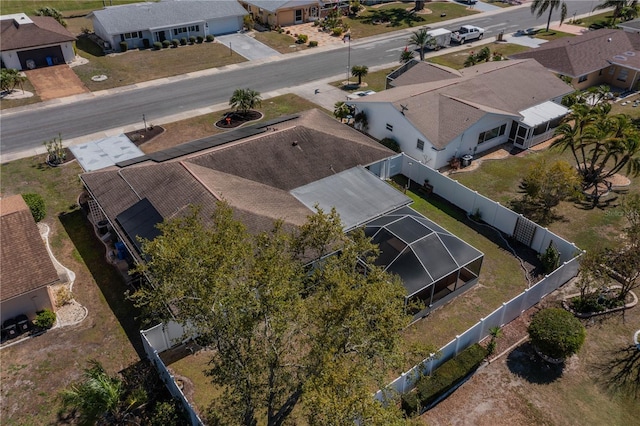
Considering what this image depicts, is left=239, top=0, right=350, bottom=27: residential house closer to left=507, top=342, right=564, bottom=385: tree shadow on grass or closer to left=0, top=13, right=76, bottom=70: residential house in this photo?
left=0, top=13, right=76, bottom=70: residential house

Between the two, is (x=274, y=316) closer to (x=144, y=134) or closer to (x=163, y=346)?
(x=163, y=346)

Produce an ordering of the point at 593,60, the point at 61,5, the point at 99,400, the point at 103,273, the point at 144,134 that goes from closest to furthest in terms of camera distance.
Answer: the point at 99,400 → the point at 103,273 → the point at 144,134 → the point at 593,60 → the point at 61,5

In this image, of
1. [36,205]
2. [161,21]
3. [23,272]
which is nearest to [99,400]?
[23,272]

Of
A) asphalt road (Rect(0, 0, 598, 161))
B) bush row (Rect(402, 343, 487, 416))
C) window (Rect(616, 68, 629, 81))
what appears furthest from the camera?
window (Rect(616, 68, 629, 81))

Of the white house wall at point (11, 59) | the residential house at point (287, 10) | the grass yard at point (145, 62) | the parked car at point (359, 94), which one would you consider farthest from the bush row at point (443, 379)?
the residential house at point (287, 10)

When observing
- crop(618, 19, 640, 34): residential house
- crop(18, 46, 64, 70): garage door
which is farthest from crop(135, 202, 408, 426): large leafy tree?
crop(618, 19, 640, 34): residential house

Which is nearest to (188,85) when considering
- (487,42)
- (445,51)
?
(445,51)
